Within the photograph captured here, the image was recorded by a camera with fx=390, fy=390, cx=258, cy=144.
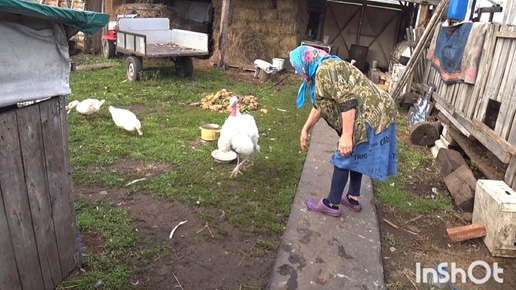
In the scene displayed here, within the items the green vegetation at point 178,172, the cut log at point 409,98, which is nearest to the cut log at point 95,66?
the green vegetation at point 178,172

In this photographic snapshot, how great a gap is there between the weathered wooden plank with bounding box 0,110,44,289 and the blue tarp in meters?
0.59

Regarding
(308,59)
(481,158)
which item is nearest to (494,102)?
(481,158)

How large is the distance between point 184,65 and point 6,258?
27.2 ft

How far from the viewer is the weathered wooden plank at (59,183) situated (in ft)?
8.43

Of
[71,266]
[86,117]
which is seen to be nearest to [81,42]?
[86,117]

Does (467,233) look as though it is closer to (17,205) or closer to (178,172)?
(178,172)

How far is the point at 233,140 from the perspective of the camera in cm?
471

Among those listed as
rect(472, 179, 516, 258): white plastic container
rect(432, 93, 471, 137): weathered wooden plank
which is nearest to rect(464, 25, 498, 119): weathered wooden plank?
rect(432, 93, 471, 137): weathered wooden plank

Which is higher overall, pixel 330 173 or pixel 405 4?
pixel 405 4

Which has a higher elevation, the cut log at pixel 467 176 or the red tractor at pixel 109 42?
the red tractor at pixel 109 42

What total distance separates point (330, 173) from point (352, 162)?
61.4 inches

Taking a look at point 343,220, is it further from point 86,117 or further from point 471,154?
point 86,117

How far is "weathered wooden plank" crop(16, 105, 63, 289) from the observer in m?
2.37

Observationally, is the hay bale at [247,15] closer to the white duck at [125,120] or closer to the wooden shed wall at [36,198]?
the white duck at [125,120]
